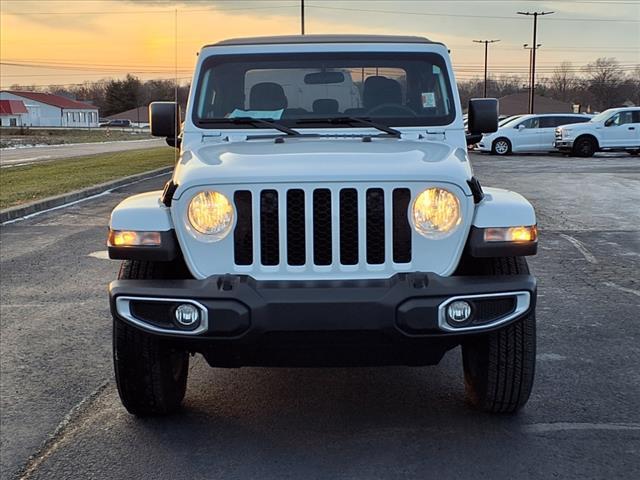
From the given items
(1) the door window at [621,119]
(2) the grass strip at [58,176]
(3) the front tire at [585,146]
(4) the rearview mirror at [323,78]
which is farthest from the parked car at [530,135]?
(4) the rearview mirror at [323,78]

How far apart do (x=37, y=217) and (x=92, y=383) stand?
8.26 metres

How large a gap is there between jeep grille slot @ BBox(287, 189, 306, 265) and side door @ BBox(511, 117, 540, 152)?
26.4 metres

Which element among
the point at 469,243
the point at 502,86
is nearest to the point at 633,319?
the point at 469,243

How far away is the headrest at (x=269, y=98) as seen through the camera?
486 centimetres

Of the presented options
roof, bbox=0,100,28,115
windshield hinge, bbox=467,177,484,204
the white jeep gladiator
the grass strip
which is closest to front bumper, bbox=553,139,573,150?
the grass strip

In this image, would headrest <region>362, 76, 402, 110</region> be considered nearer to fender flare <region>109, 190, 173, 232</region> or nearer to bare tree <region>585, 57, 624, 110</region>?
fender flare <region>109, 190, 173, 232</region>

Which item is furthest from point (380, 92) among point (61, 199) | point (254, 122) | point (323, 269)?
point (61, 199)

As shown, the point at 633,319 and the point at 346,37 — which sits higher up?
the point at 346,37

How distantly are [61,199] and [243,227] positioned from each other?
1136 centimetres

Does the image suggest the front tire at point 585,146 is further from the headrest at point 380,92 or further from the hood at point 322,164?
the hood at point 322,164

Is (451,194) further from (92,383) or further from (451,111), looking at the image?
(92,383)

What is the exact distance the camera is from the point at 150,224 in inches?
138

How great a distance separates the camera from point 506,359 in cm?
372

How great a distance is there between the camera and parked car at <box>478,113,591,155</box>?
28469mm
